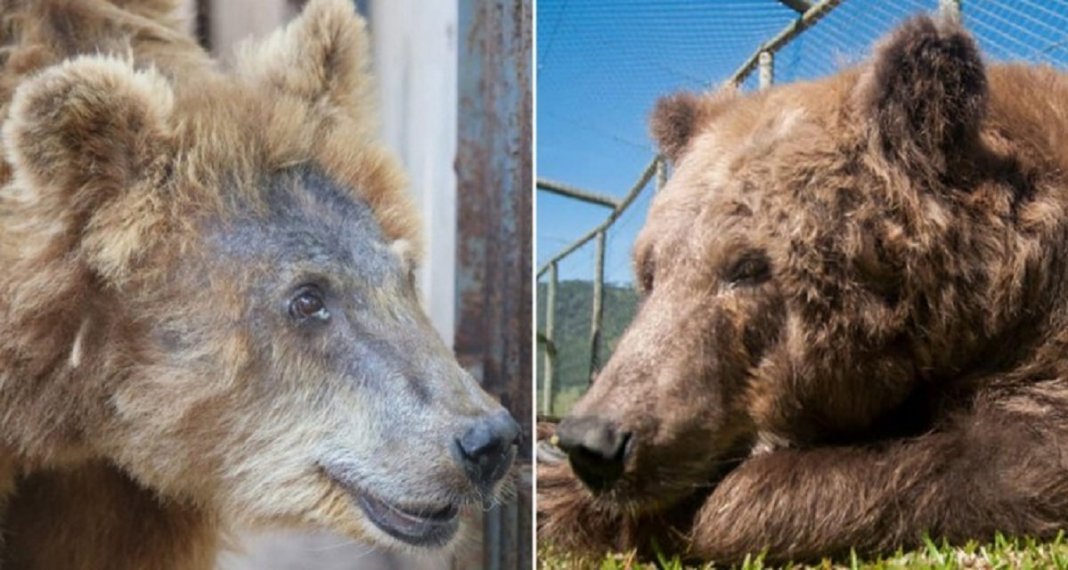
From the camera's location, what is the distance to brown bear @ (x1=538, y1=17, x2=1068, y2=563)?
57.9 inches

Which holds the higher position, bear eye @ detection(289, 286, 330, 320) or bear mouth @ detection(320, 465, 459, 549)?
bear eye @ detection(289, 286, 330, 320)

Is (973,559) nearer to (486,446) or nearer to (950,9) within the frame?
(486,446)

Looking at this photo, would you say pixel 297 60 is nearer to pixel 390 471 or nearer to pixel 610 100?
pixel 390 471

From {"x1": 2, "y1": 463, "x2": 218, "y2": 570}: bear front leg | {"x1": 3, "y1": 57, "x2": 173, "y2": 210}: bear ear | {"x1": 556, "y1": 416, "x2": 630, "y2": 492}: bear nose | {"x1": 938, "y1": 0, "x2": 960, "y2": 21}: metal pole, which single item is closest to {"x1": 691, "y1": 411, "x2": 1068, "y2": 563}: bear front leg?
{"x1": 556, "y1": 416, "x2": 630, "y2": 492}: bear nose

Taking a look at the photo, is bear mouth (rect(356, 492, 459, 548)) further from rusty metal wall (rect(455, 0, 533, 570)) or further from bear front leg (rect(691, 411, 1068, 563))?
bear front leg (rect(691, 411, 1068, 563))

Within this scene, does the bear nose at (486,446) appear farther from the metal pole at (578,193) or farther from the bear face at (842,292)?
the metal pole at (578,193)

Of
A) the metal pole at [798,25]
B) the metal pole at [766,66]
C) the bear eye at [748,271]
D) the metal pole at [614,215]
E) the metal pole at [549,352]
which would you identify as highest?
the metal pole at [798,25]

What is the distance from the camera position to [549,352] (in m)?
2.01

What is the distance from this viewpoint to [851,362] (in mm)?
1530

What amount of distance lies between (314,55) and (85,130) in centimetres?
28

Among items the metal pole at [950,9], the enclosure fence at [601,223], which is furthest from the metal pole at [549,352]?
the metal pole at [950,9]

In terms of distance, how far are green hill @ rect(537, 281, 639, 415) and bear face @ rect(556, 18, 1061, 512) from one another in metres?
0.35

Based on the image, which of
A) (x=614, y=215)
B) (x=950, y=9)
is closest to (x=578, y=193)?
(x=614, y=215)

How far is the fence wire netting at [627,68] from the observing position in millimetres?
1709
